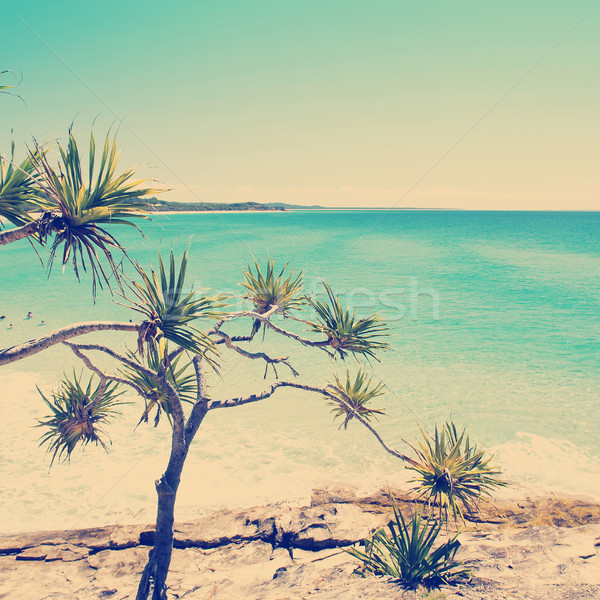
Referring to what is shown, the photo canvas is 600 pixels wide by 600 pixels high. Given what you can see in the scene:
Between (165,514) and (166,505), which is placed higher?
(166,505)

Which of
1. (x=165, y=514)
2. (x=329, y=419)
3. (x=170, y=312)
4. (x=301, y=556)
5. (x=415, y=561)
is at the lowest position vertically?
(x=329, y=419)

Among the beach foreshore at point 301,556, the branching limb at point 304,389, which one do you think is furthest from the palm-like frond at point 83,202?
the beach foreshore at point 301,556

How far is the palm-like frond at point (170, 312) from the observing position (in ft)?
10.1

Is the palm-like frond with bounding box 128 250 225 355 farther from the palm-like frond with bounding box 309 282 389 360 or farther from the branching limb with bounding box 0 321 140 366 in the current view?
the palm-like frond with bounding box 309 282 389 360

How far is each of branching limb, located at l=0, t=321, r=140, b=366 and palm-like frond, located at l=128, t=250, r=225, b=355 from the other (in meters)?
0.14

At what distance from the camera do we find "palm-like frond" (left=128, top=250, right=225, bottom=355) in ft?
10.1

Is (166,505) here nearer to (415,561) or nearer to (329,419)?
(415,561)

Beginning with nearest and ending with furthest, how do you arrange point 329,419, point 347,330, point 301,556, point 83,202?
point 83,202 → point 347,330 → point 301,556 → point 329,419

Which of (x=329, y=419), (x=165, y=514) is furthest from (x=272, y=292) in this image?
(x=329, y=419)

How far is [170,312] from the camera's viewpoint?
324cm

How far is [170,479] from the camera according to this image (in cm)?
437

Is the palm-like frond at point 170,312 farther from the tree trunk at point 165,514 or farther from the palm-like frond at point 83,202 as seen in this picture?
the tree trunk at point 165,514

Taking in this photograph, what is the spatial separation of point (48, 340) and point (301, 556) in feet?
12.6

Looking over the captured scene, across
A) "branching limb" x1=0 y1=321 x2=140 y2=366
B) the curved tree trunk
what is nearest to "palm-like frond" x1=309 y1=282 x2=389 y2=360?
the curved tree trunk
